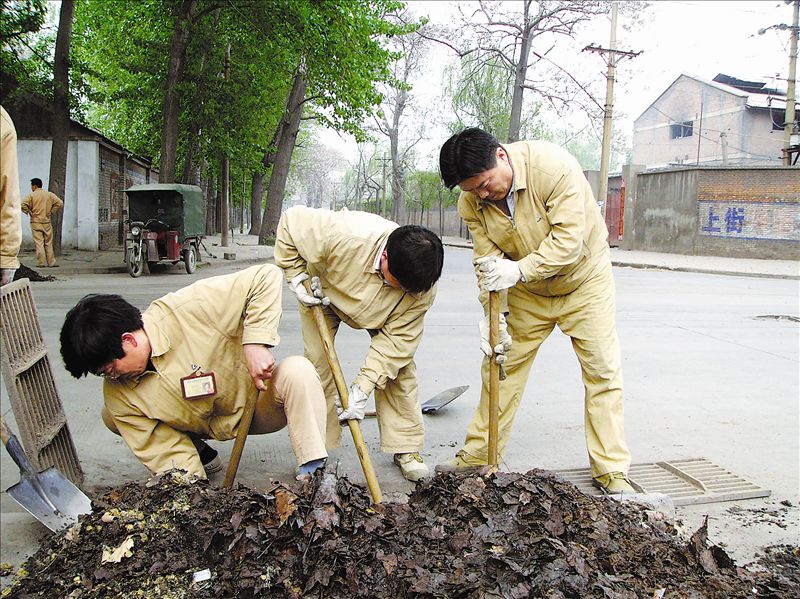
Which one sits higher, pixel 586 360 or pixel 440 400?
pixel 586 360

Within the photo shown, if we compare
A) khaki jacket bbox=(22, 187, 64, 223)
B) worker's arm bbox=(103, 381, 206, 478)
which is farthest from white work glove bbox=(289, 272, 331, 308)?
khaki jacket bbox=(22, 187, 64, 223)

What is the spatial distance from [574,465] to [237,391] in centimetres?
167

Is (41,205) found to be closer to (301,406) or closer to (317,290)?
(317,290)

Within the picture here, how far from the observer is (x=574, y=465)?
130 inches

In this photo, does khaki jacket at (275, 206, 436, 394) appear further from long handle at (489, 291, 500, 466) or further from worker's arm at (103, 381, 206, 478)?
worker's arm at (103, 381, 206, 478)

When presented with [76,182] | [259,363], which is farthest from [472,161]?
[76,182]

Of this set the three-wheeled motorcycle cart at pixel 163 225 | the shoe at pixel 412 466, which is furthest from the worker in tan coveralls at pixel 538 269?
the three-wheeled motorcycle cart at pixel 163 225

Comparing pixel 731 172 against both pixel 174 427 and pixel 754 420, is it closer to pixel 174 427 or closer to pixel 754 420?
pixel 754 420

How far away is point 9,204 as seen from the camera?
204 centimetres

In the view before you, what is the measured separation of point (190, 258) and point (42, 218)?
2645 millimetres

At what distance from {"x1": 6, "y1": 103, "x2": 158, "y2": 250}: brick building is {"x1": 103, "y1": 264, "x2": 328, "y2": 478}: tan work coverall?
37.4 feet

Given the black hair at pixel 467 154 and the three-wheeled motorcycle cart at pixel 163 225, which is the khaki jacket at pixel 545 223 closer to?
the black hair at pixel 467 154

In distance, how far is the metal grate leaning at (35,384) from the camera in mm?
2016

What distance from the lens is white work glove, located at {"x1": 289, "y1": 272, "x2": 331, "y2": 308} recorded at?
2967 millimetres
